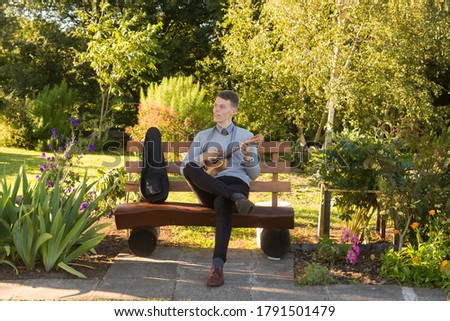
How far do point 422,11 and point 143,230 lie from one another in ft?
27.0

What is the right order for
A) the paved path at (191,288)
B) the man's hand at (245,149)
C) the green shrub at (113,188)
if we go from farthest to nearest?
the green shrub at (113,188), the man's hand at (245,149), the paved path at (191,288)

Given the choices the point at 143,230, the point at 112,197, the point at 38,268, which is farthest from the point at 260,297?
the point at 112,197

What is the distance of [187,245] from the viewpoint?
5.49 m

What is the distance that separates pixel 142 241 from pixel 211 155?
857 mm

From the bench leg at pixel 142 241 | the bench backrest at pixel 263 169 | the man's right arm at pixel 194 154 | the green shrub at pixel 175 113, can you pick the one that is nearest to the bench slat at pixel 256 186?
the bench backrest at pixel 263 169

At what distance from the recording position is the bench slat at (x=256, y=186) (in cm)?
527

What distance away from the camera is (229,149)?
5023 mm

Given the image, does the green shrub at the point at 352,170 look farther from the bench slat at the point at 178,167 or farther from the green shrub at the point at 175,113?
the green shrub at the point at 175,113

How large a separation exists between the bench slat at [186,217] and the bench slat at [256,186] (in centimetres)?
34

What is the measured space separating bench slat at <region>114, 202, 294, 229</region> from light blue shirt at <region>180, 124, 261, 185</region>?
0.32 m

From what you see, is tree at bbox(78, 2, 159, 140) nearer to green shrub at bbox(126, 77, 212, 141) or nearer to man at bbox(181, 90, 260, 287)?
green shrub at bbox(126, 77, 212, 141)

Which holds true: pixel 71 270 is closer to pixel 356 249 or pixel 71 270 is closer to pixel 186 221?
pixel 186 221

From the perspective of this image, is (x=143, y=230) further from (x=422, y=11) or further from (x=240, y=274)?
(x=422, y=11)

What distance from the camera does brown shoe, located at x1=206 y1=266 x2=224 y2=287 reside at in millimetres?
4293
